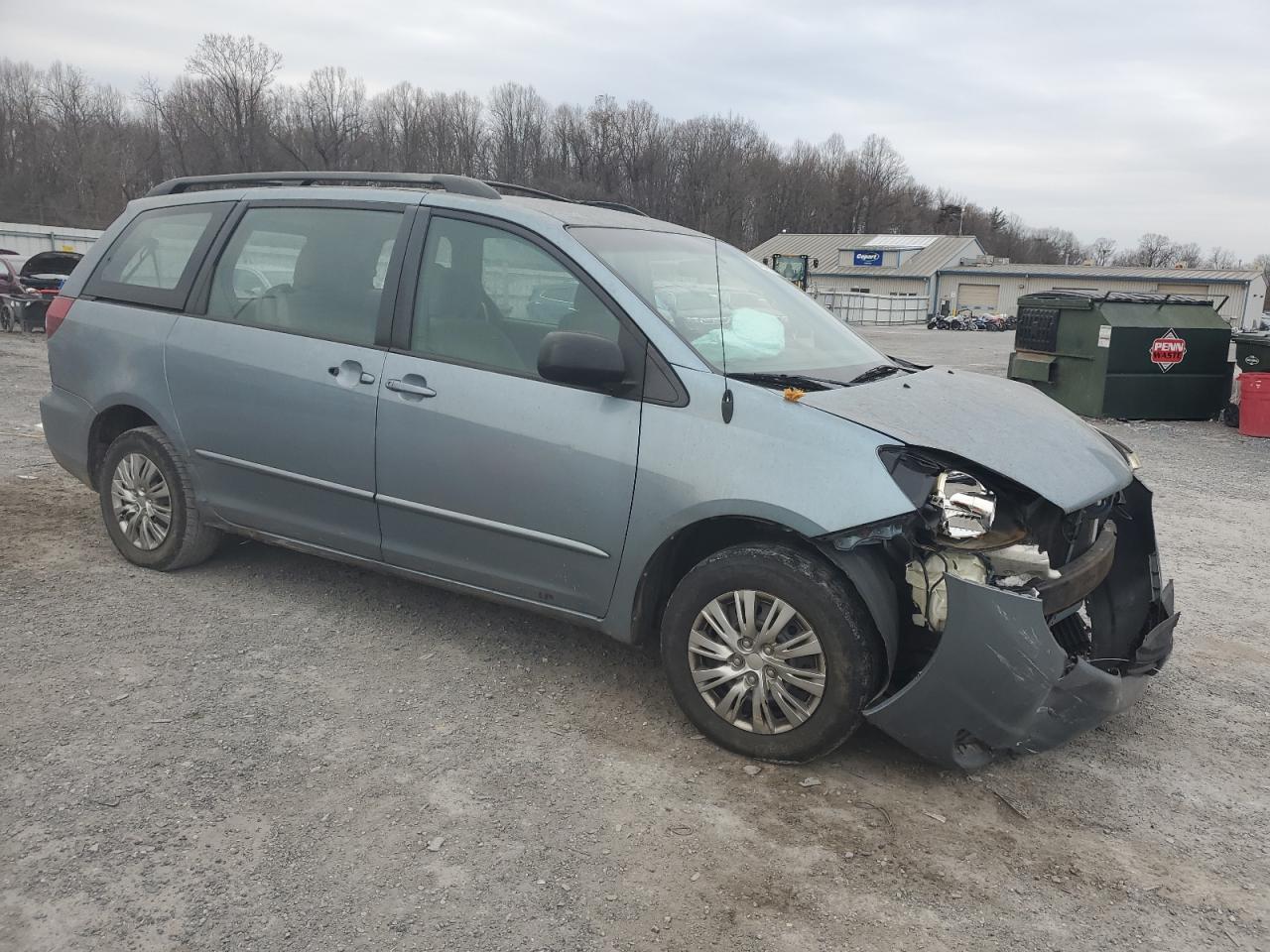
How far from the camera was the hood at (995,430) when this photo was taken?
3139 mm

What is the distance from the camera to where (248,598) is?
4617 millimetres

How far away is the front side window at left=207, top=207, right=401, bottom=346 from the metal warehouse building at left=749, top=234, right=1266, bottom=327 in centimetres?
4860

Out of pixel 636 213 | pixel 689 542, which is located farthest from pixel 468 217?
pixel 689 542

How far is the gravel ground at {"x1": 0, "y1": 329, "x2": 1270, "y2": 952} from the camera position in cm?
253

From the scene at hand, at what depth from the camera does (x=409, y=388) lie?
12.5 feet

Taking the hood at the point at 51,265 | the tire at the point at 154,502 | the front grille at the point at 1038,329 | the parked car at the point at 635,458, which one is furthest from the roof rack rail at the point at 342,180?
the hood at the point at 51,265

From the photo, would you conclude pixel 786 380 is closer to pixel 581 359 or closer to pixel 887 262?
pixel 581 359

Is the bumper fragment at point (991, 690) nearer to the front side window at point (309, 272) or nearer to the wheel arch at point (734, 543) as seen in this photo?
the wheel arch at point (734, 543)

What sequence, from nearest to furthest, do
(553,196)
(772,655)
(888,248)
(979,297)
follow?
(772,655) < (553,196) < (979,297) < (888,248)

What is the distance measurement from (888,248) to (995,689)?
80623mm

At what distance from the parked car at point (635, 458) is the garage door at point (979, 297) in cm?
7184

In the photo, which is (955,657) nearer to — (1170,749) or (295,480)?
(1170,749)

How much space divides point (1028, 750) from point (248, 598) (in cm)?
346

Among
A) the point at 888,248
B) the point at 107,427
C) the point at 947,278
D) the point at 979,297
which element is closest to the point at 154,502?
the point at 107,427
